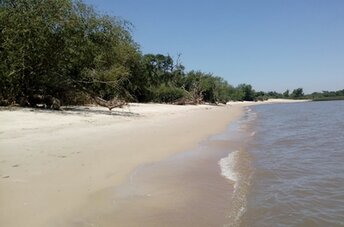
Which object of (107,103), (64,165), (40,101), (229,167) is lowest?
(229,167)

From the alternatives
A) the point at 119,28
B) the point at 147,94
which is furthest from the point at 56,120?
the point at 147,94

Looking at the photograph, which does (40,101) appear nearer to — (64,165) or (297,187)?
(64,165)

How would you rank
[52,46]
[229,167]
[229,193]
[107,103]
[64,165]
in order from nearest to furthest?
[229,193], [64,165], [229,167], [52,46], [107,103]

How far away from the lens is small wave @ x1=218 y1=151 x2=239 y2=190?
26.6ft

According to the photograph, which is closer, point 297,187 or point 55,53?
point 297,187

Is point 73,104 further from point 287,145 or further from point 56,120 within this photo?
point 287,145

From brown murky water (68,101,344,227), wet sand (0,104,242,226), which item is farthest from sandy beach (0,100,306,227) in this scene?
brown murky water (68,101,344,227)

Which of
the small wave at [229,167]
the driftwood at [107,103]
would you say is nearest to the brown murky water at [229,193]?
the small wave at [229,167]

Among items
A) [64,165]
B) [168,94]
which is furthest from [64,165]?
[168,94]

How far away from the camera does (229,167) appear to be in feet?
30.6

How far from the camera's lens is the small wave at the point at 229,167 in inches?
319

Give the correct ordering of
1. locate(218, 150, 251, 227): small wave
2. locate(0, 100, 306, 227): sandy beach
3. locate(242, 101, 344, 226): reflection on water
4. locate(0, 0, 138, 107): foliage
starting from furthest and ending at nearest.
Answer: locate(0, 0, 138, 107): foliage < locate(218, 150, 251, 227): small wave < locate(242, 101, 344, 226): reflection on water < locate(0, 100, 306, 227): sandy beach

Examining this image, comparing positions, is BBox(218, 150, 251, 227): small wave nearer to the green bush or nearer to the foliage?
the foliage

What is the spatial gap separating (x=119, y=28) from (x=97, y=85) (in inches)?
184
